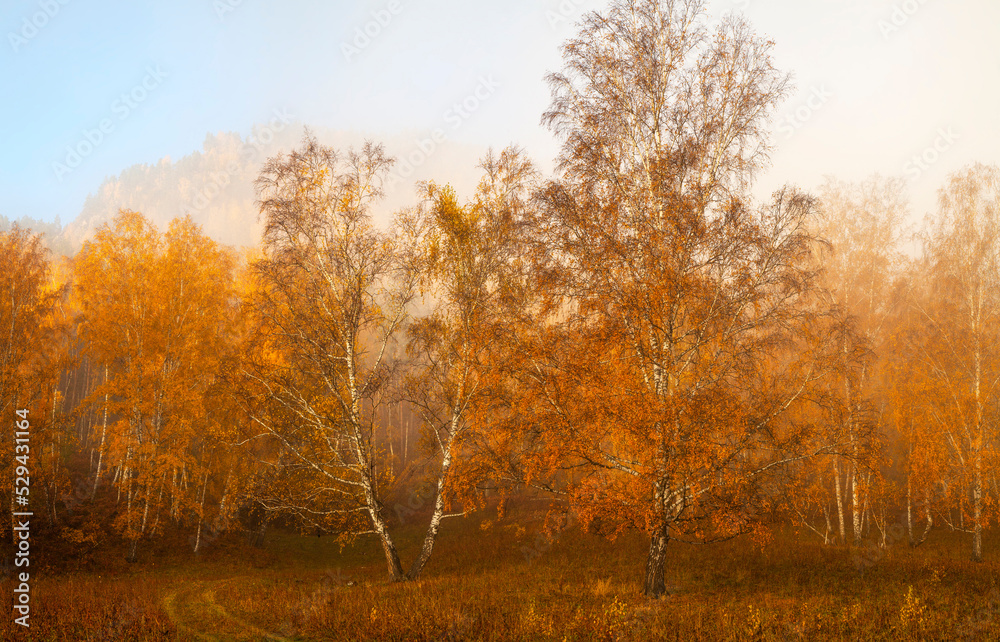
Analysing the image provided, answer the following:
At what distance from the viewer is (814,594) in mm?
10203

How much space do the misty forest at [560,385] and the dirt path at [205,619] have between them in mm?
162

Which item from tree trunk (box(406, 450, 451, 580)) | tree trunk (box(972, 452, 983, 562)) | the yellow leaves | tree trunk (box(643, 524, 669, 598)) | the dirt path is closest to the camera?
the yellow leaves

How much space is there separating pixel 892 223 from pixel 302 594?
29951 mm

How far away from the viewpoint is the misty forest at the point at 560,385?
928 cm

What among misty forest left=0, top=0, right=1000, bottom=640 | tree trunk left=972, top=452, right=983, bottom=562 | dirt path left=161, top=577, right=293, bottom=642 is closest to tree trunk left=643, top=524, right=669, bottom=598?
misty forest left=0, top=0, right=1000, bottom=640

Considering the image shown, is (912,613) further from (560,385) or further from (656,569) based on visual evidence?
(560,385)

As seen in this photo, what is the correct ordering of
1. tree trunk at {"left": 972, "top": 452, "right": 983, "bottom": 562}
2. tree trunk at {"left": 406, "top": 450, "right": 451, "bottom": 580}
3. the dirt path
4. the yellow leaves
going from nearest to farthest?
1. the yellow leaves
2. the dirt path
3. tree trunk at {"left": 406, "top": 450, "right": 451, "bottom": 580}
4. tree trunk at {"left": 972, "top": 452, "right": 983, "bottom": 562}

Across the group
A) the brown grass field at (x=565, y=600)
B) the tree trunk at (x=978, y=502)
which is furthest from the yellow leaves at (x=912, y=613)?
the tree trunk at (x=978, y=502)

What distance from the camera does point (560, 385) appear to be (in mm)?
10078

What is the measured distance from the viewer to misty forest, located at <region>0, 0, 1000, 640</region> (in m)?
9.28

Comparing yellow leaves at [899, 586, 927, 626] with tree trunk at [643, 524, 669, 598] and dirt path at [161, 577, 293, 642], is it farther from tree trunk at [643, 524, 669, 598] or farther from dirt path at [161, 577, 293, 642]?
dirt path at [161, 577, 293, 642]

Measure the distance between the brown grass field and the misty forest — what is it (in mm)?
102

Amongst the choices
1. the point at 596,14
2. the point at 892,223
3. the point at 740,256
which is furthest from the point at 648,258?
the point at 892,223

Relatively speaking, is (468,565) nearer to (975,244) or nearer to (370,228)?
(370,228)
